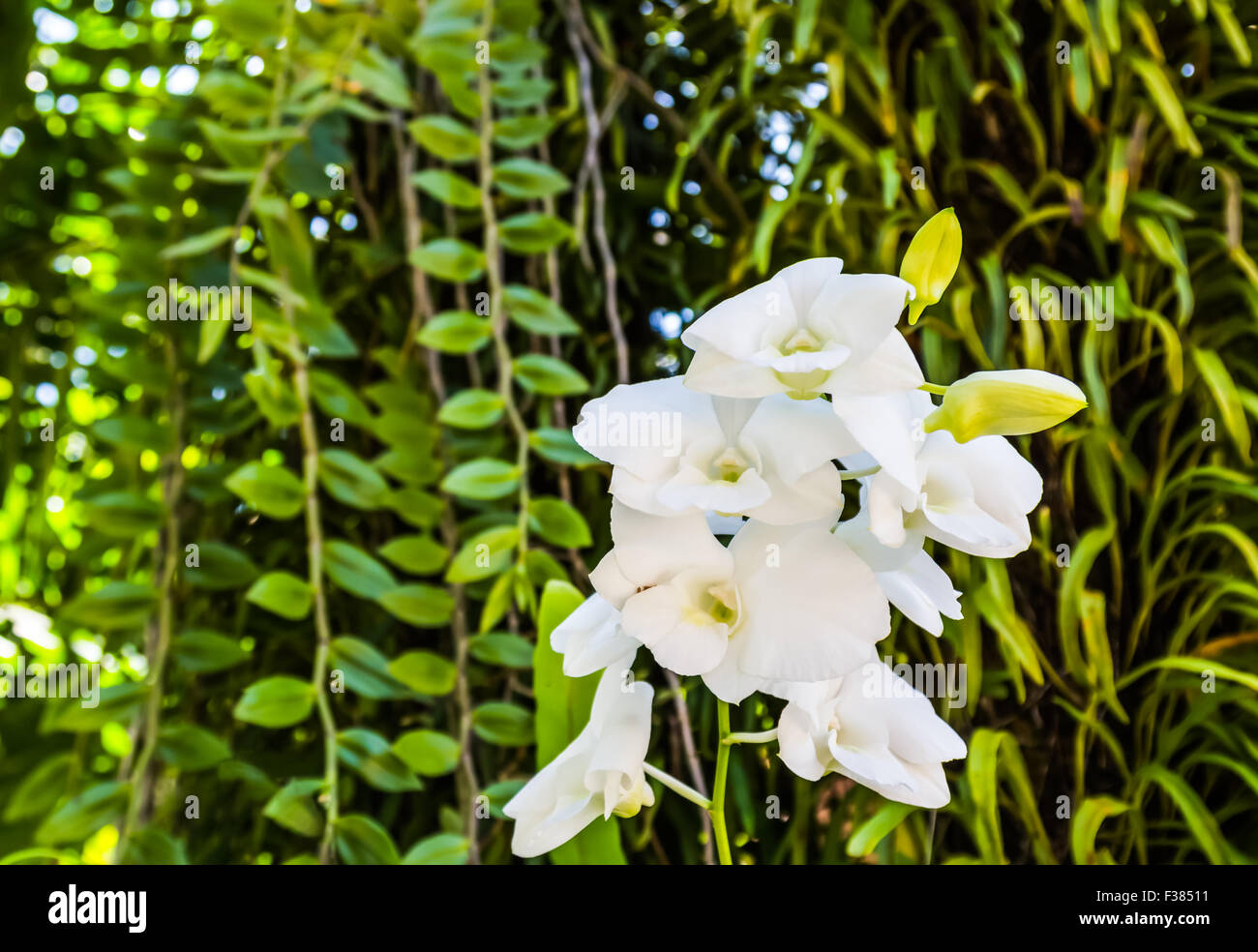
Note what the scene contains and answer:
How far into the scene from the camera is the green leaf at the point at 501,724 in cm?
64

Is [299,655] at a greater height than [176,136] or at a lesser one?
lesser

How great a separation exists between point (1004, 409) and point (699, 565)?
4.2 inches

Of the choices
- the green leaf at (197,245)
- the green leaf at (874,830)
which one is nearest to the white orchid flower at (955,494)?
the green leaf at (874,830)

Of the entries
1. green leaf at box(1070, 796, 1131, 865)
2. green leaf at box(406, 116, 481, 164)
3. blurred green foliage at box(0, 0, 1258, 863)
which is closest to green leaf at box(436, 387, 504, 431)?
blurred green foliage at box(0, 0, 1258, 863)

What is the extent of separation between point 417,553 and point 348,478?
0.29 feet

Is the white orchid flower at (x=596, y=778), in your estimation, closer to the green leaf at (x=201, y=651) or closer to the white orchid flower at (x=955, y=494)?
the white orchid flower at (x=955, y=494)

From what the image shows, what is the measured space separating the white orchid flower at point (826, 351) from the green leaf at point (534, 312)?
0.46 metres

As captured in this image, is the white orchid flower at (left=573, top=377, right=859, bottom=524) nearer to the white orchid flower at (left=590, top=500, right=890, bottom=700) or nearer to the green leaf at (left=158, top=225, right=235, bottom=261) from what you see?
the white orchid flower at (left=590, top=500, right=890, bottom=700)

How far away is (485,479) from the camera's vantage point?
67cm

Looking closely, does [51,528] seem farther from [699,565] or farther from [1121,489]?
[1121,489]

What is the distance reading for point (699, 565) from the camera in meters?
0.26

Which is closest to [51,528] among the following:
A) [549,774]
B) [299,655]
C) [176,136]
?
[299,655]

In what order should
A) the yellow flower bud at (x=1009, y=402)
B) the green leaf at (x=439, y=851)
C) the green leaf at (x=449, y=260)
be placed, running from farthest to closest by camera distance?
the green leaf at (x=449, y=260), the green leaf at (x=439, y=851), the yellow flower bud at (x=1009, y=402)
